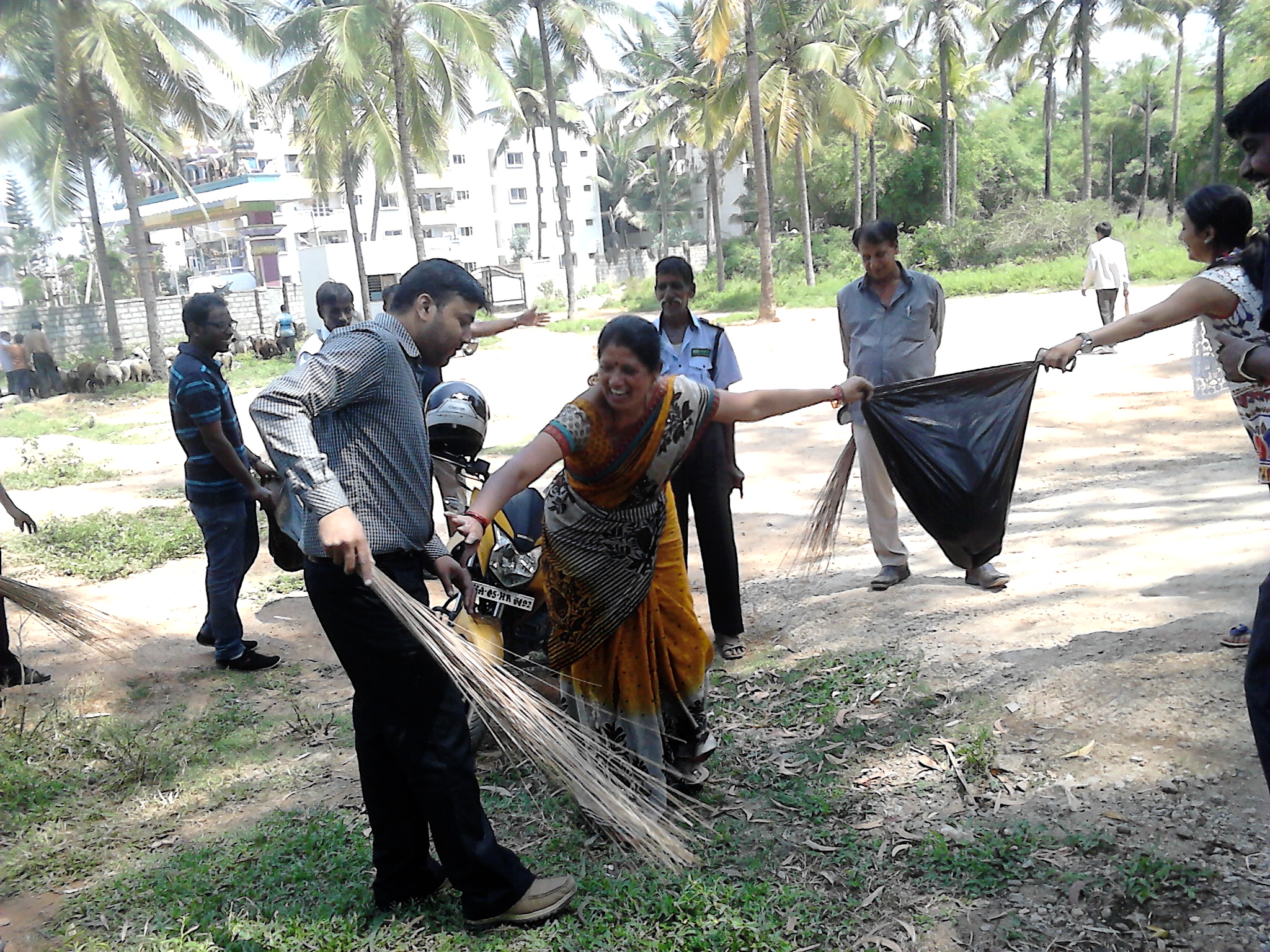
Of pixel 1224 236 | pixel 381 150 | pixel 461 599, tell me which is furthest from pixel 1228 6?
pixel 461 599

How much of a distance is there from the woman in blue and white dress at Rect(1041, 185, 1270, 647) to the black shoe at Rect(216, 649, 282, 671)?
383 cm

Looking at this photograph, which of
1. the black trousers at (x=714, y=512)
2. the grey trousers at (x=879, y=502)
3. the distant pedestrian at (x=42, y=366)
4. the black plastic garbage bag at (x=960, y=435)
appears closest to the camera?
the black plastic garbage bag at (x=960, y=435)

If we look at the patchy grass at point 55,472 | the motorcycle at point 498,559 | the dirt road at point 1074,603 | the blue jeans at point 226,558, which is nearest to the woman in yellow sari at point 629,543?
the motorcycle at point 498,559

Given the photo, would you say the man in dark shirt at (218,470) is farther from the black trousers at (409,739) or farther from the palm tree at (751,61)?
the palm tree at (751,61)

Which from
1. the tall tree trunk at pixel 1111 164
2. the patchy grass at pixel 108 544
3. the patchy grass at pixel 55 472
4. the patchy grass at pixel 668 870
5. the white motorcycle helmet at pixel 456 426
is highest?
the tall tree trunk at pixel 1111 164

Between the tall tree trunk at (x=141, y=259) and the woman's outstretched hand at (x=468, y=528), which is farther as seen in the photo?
the tall tree trunk at (x=141, y=259)

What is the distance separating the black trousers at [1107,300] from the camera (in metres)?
13.2

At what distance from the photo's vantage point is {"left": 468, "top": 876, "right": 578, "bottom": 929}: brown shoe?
2744 millimetres

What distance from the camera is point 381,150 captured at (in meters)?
25.7

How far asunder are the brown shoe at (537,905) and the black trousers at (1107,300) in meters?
12.5

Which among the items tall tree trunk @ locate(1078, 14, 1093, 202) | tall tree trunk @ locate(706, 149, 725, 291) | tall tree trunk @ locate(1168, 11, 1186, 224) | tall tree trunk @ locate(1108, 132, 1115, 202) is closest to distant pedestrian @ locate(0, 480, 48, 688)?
tall tree trunk @ locate(706, 149, 725, 291)

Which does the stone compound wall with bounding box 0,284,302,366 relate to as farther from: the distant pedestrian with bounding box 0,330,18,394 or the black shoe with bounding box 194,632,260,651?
the black shoe with bounding box 194,632,260,651

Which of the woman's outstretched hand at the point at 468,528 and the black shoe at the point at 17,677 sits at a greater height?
the woman's outstretched hand at the point at 468,528

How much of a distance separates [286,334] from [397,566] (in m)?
23.2
